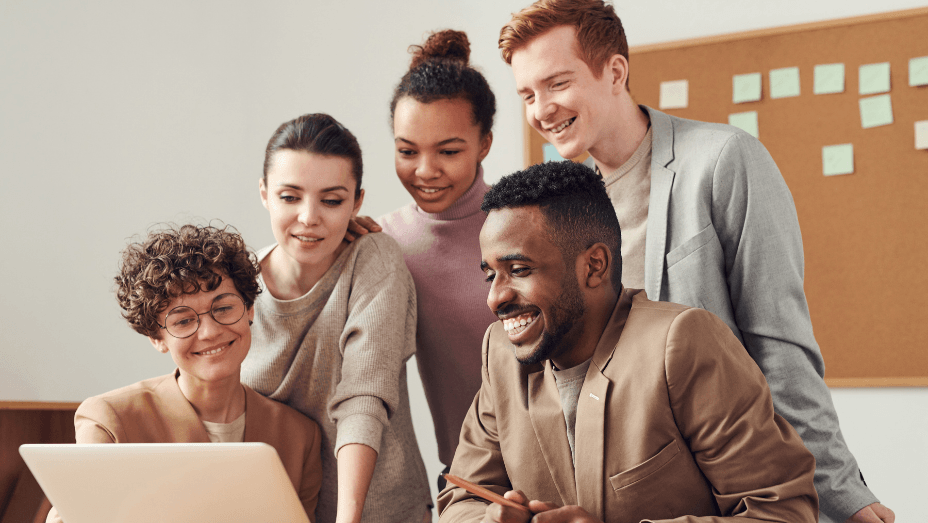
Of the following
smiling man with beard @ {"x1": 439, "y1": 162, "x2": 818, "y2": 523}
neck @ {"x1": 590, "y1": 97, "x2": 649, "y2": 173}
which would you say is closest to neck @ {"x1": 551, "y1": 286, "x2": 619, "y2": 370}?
smiling man with beard @ {"x1": 439, "y1": 162, "x2": 818, "y2": 523}

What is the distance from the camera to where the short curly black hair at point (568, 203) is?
123 cm

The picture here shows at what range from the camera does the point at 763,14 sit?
299 centimetres

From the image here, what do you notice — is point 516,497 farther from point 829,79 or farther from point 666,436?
point 829,79

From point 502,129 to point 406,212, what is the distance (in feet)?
4.22

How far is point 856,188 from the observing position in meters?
2.83

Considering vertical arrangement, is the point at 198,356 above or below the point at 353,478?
above

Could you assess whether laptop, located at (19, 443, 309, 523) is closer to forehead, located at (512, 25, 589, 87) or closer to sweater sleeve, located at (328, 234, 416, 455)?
sweater sleeve, located at (328, 234, 416, 455)

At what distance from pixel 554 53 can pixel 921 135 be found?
1876 mm

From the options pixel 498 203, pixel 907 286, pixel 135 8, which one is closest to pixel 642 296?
pixel 498 203

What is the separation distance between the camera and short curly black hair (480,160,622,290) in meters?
1.23

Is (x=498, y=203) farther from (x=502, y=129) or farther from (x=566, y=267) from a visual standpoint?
(x=502, y=129)

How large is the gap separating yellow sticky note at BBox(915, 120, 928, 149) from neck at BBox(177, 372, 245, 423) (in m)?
2.51

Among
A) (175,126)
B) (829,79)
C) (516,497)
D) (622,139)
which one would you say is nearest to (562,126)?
(622,139)

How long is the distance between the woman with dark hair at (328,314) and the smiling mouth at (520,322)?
513 mm
